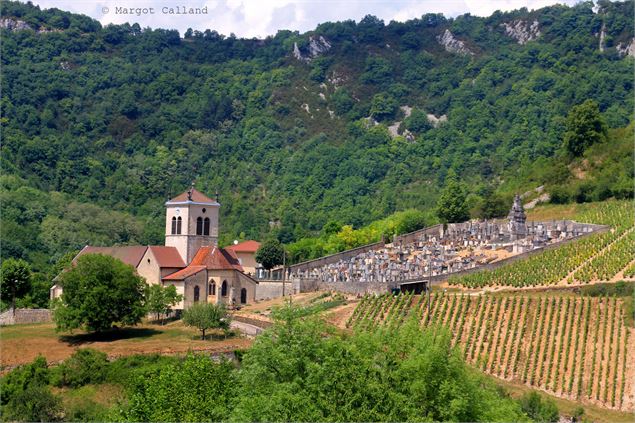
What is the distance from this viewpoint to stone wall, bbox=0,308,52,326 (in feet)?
252

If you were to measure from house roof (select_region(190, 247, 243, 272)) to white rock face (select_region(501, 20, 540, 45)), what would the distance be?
109 metres

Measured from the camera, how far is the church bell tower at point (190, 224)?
82.3 meters

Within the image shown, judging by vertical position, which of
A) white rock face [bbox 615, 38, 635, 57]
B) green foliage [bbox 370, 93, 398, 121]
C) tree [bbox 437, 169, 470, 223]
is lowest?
tree [bbox 437, 169, 470, 223]

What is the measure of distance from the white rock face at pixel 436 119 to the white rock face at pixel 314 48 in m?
26.3

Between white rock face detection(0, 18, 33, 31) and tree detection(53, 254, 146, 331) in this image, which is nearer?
tree detection(53, 254, 146, 331)

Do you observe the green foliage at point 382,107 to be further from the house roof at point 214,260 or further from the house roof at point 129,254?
the house roof at point 214,260

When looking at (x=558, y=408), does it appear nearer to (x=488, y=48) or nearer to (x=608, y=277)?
(x=608, y=277)

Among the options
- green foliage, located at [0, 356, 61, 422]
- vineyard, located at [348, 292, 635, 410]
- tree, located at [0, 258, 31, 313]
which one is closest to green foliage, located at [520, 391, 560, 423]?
vineyard, located at [348, 292, 635, 410]

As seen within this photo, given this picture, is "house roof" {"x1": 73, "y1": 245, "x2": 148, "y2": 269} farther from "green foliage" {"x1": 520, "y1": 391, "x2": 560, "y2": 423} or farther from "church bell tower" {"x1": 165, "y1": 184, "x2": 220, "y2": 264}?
"green foliage" {"x1": 520, "y1": 391, "x2": 560, "y2": 423}

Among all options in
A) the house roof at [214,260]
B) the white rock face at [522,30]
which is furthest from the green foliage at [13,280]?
the white rock face at [522,30]

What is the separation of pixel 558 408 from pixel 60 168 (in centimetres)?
9535

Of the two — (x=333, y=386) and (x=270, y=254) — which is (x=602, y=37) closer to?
(x=270, y=254)

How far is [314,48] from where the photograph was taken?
18625 cm

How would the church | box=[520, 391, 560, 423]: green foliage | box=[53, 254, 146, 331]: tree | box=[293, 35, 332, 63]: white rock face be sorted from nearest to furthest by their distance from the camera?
box=[520, 391, 560, 423]: green foliage → box=[53, 254, 146, 331]: tree → the church → box=[293, 35, 332, 63]: white rock face
